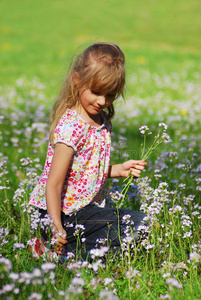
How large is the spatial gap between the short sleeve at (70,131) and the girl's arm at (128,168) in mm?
480

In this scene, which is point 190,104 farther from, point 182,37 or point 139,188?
point 182,37

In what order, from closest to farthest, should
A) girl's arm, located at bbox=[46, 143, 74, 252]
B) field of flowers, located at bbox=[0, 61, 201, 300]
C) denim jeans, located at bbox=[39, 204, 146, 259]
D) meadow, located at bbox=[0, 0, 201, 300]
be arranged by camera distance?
field of flowers, located at bbox=[0, 61, 201, 300] → meadow, located at bbox=[0, 0, 201, 300] → girl's arm, located at bbox=[46, 143, 74, 252] → denim jeans, located at bbox=[39, 204, 146, 259]

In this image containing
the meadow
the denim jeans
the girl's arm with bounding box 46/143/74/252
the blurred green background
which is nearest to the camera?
the meadow

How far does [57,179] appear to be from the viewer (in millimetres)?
3473

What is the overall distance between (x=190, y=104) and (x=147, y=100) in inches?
38.6

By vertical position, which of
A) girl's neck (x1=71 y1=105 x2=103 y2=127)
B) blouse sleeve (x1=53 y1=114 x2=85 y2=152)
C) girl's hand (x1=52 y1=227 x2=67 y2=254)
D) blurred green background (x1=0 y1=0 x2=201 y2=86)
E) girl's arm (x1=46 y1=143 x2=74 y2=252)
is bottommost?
girl's hand (x1=52 y1=227 x2=67 y2=254)

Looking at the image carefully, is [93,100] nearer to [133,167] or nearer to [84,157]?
[84,157]

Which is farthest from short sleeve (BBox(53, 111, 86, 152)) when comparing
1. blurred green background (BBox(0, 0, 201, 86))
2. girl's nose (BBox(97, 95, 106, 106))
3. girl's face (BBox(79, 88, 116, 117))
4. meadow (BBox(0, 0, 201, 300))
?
blurred green background (BBox(0, 0, 201, 86))

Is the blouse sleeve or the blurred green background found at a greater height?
the blurred green background

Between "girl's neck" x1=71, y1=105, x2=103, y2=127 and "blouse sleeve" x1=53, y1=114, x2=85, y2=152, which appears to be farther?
"girl's neck" x1=71, y1=105, x2=103, y2=127

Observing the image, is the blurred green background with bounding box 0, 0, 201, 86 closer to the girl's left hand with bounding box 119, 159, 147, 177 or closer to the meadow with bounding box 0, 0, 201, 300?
the meadow with bounding box 0, 0, 201, 300

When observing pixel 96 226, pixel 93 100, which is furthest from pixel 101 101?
pixel 96 226

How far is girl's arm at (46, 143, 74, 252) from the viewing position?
3.40 m

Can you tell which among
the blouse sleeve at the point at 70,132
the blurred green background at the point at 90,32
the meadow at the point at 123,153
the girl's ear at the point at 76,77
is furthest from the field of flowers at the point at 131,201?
the blurred green background at the point at 90,32
